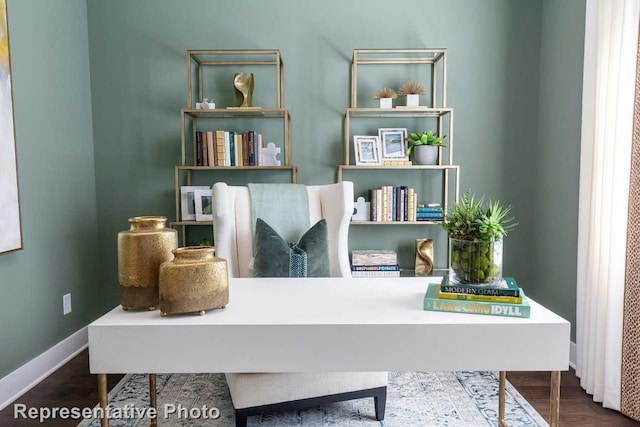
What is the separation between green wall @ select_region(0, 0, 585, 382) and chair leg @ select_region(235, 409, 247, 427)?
1.60 meters

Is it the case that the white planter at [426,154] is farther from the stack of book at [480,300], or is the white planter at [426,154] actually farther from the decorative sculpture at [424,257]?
the stack of book at [480,300]

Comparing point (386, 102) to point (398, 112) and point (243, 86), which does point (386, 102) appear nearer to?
point (398, 112)

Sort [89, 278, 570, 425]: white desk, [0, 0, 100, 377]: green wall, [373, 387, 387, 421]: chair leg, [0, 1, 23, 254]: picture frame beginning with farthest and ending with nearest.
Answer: [0, 0, 100, 377]: green wall → [0, 1, 23, 254]: picture frame → [373, 387, 387, 421]: chair leg → [89, 278, 570, 425]: white desk

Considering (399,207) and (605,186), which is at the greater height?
(605,186)

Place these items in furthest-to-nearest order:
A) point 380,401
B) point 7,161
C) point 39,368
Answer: point 39,368, point 7,161, point 380,401

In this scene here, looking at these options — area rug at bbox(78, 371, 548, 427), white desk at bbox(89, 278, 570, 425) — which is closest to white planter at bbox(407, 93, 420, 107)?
area rug at bbox(78, 371, 548, 427)

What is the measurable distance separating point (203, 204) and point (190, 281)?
185 cm

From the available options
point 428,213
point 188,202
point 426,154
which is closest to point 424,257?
point 428,213

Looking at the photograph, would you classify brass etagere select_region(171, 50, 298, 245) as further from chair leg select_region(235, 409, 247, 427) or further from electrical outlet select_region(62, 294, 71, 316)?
chair leg select_region(235, 409, 247, 427)

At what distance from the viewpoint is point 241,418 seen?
66.4 inches

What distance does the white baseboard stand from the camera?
2105 millimetres

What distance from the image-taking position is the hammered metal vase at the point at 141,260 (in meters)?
1.11

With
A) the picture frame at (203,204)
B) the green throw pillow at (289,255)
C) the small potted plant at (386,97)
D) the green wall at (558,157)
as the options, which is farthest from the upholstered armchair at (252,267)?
the green wall at (558,157)

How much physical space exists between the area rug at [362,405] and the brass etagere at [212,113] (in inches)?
41.8
